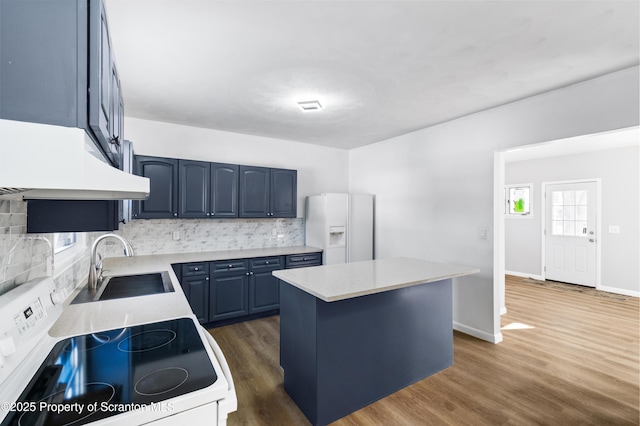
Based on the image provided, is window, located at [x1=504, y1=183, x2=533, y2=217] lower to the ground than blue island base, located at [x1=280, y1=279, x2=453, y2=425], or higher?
higher

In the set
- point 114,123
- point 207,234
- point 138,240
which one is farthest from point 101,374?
point 207,234

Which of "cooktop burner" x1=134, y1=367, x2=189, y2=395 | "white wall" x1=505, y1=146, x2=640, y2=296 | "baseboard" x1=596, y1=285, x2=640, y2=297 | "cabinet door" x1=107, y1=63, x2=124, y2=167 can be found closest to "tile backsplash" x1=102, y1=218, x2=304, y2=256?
"cabinet door" x1=107, y1=63, x2=124, y2=167

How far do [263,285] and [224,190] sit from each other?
1361mm

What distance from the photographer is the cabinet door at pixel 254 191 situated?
4.11 metres

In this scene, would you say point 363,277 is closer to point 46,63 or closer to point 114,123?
point 114,123

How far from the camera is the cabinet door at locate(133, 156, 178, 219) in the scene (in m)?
3.45

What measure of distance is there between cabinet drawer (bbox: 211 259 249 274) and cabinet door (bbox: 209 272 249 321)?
51 mm

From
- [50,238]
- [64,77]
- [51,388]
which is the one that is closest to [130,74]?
[50,238]

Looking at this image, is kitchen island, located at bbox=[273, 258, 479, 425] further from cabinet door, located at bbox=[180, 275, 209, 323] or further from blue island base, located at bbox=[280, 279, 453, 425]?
cabinet door, located at bbox=[180, 275, 209, 323]

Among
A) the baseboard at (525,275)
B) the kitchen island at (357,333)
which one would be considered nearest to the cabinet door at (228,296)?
the kitchen island at (357,333)

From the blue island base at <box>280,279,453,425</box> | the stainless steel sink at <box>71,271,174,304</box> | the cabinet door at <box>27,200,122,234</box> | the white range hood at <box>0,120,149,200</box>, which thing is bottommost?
the blue island base at <box>280,279,453,425</box>

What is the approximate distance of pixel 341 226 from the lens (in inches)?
181

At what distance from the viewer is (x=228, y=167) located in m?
3.98

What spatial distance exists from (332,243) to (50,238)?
11.1 ft
